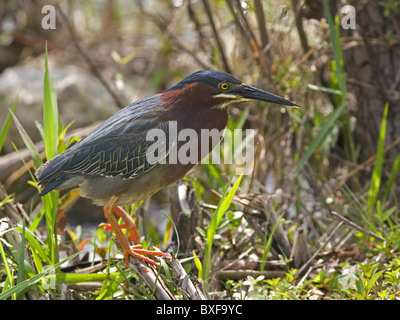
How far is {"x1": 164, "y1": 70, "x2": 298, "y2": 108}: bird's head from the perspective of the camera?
10.1ft

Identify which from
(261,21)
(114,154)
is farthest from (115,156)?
(261,21)

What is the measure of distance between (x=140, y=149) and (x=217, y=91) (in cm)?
51

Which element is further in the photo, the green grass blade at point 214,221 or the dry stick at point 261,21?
the dry stick at point 261,21

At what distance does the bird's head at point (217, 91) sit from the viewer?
10.1 feet

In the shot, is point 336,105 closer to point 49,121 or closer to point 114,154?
point 114,154

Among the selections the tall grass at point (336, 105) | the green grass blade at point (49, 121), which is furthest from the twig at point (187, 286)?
the tall grass at point (336, 105)

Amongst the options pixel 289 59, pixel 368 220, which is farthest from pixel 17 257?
pixel 289 59

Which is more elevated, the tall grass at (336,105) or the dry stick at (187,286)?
the tall grass at (336,105)

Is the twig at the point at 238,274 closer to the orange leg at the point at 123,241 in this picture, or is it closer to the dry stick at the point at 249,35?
the orange leg at the point at 123,241

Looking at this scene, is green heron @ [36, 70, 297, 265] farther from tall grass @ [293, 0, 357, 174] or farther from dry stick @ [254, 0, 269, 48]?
dry stick @ [254, 0, 269, 48]

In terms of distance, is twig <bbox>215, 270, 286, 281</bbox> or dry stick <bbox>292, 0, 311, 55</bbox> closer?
twig <bbox>215, 270, 286, 281</bbox>

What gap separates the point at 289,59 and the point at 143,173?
2.02 metres

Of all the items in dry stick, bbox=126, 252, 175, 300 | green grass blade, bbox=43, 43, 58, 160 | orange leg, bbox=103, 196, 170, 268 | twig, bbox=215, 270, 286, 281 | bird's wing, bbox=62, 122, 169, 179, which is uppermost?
green grass blade, bbox=43, 43, 58, 160

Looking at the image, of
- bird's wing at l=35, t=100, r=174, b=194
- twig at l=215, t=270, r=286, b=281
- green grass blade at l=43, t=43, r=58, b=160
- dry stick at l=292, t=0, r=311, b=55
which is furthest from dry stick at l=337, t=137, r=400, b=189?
green grass blade at l=43, t=43, r=58, b=160
